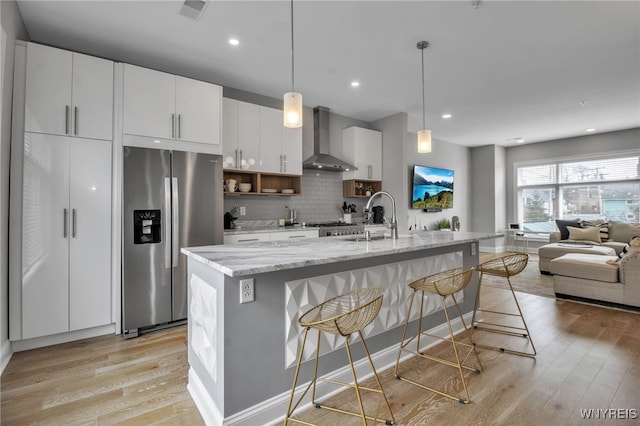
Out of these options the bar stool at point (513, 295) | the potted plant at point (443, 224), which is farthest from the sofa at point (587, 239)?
the bar stool at point (513, 295)

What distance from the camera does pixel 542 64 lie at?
3678 millimetres

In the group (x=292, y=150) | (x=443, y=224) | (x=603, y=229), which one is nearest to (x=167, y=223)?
(x=292, y=150)

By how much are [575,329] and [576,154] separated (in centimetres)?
607

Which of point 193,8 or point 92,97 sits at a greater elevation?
point 193,8

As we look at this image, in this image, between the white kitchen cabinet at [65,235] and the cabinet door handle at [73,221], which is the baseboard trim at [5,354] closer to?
the white kitchen cabinet at [65,235]

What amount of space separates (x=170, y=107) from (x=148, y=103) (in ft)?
0.67

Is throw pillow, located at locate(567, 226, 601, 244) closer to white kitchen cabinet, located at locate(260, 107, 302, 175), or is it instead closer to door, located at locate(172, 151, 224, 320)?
white kitchen cabinet, located at locate(260, 107, 302, 175)

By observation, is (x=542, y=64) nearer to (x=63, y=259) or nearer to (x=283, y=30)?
(x=283, y=30)

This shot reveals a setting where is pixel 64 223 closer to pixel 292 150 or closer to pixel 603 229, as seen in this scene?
pixel 292 150

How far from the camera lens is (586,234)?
19.8 ft

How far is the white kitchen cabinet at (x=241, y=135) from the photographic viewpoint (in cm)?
398

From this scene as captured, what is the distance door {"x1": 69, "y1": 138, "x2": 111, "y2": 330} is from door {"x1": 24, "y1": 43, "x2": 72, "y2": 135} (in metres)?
0.20

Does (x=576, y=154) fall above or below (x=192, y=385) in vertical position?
above

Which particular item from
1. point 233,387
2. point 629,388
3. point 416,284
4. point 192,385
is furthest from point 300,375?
point 629,388
